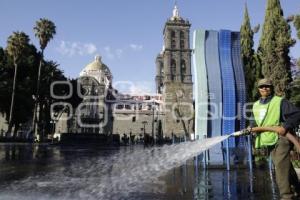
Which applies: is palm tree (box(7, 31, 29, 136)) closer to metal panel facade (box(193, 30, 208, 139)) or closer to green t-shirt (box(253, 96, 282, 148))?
metal panel facade (box(193, 30, 208, 139))

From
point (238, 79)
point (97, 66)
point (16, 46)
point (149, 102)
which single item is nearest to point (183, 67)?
point (149, 102)

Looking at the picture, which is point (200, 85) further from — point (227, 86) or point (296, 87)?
point (296, 87)

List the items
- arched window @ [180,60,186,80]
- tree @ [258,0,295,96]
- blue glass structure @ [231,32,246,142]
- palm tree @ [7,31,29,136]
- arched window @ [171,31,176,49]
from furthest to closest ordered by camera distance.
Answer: arched window @ [180,60,186,80] < arched window @ [171,31,176,49] < palm tree @ [7,31,29,136] < tree @ [258,0,295,96] < blue glass structure @ [231,32,246,142]

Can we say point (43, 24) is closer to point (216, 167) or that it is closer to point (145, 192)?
point (216, 167)

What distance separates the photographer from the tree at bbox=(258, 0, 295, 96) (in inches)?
912

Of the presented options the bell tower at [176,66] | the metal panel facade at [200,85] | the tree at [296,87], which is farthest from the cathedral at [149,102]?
the metal panel facade at [200,85]

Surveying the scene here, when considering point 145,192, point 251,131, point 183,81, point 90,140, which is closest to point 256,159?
point 145,192

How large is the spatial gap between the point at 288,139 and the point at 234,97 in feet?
34.9

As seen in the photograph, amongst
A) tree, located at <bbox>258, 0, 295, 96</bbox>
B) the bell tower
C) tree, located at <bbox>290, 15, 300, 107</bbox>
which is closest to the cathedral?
the bell tower

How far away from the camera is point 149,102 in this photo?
12469 cm

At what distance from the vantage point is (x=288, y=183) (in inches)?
184

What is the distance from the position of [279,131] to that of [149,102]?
12002 centimetres

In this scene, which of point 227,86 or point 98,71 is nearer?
point 227,86

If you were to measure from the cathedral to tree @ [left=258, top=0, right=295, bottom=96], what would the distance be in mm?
61058
